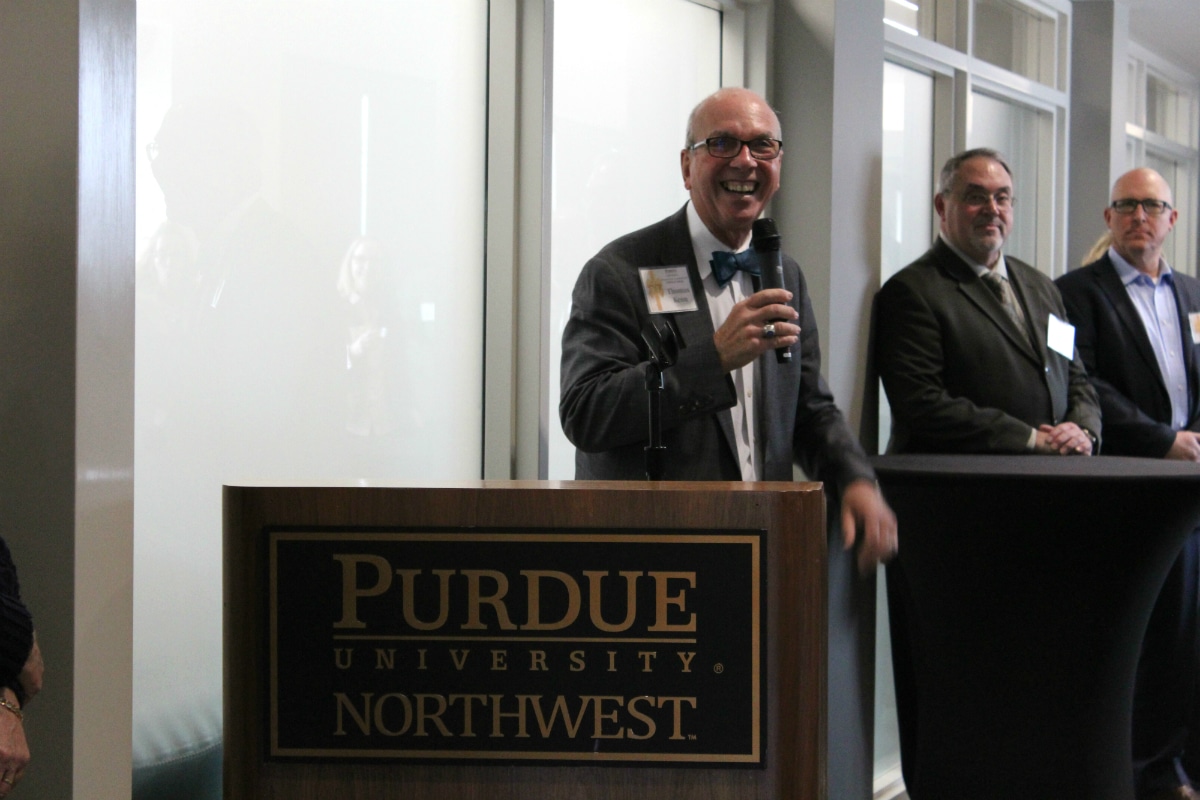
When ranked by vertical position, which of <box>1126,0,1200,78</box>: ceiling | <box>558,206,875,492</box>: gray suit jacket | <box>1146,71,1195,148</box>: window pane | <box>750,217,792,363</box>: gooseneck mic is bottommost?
<box>558,206,875,492</box>: gray suit jacket

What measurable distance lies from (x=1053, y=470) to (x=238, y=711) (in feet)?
5.75

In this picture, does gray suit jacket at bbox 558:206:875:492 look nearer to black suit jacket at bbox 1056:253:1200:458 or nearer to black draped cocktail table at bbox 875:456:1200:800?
black draped cocktail table at bbox 875:456:1200:800

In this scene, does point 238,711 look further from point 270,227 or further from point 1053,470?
point 1053,470

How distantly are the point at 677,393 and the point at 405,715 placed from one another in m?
0.82

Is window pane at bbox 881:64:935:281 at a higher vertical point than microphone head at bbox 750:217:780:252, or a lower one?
higher

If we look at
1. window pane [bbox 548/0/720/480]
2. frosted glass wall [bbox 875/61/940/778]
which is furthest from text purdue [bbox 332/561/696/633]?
frosted glass wall [bbox 875/61/940/778]

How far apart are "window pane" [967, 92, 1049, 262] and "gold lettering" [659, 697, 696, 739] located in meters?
3.56

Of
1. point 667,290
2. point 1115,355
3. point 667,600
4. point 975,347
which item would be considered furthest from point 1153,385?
point 667,600

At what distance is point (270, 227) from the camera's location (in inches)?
93.8

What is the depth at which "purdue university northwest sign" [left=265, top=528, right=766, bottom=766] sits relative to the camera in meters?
1.40

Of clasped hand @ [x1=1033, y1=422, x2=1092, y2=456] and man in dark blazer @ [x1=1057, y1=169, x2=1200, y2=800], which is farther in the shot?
man in dark blazer @ [x1=1057, y1=169, x2=1200, y2=800]

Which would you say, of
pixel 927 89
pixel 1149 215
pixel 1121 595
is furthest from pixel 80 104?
pixel 1149 215

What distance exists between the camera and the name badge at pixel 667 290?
2268mm

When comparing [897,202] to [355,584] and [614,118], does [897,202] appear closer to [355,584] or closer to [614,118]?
[614,118]
